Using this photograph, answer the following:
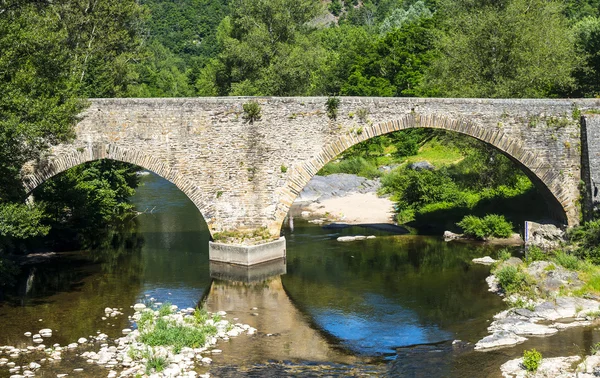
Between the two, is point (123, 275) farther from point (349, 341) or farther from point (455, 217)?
point (455, 217)

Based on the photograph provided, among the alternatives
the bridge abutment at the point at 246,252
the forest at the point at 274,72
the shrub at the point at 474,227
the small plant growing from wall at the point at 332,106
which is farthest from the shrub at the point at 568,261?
the bridge abutment at the point at 246,252

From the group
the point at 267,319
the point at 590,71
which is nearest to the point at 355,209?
the point at 590,71

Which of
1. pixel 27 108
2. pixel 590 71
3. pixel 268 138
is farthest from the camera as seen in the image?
pixel 590 71

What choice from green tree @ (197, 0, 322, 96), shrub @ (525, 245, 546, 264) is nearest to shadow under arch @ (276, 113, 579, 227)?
shrub @ (525, 245, 546, 264)

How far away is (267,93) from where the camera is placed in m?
41.2

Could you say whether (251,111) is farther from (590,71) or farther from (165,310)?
(590,71)

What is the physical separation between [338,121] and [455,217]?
8.33 meters

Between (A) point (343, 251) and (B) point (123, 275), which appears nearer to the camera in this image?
(B) point (123, 275)

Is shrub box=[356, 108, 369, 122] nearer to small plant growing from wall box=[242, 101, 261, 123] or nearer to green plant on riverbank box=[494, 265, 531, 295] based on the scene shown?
small plant growing from wall box=[242, 101, 261, 123]

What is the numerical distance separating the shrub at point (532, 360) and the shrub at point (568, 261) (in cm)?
671

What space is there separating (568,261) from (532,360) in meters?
7.13

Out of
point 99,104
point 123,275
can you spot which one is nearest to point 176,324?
point 123,275

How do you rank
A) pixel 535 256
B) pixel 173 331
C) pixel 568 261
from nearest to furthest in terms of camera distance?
1. pixel 173 331
2. pixel 568 261
3. pixel 535 256

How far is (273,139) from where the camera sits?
2517 centimetres
